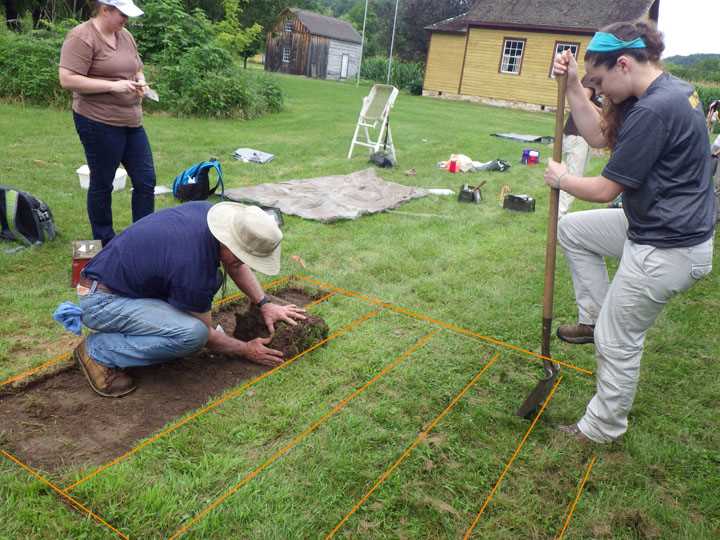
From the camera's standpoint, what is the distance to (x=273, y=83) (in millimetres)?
14609

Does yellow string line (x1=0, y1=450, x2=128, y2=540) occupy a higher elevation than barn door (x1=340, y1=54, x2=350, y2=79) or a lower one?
lower

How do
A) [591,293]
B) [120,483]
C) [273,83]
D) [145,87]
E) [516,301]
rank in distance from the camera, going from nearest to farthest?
[120,483] → [591,293] → [145,87] → [516,301] → [273,83]

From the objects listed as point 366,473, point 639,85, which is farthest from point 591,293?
point 366,473

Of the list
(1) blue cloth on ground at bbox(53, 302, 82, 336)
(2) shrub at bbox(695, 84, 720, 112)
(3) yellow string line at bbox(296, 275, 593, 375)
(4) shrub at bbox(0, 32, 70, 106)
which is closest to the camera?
(1) blue cloth on ground at bbox(53, 302, 82, 336)

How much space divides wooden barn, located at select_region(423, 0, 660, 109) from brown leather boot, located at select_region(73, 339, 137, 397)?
77.2ft

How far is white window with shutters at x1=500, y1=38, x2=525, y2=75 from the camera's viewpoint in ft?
81.4

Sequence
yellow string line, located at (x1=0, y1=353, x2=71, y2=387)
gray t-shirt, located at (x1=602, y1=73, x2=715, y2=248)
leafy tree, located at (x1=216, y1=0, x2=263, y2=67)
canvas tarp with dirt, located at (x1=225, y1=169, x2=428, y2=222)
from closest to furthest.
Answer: gray t-shirt, located at (x1=602, y1=73, x2=715, y2=248), yellow string line, located at (x1=0, y1=353, x2=71, y2=387), canvas tarp with dirt, located at (x1=225, y1=169, x2=428, y2=222), leafy tree, located at (x1=216, y1=0, x2=263, y2=67)

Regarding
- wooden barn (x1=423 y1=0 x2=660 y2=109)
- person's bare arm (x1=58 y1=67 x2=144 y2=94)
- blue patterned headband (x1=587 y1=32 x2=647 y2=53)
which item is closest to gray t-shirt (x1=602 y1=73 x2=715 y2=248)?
blue patterned headband (x1=587 y1=32 x2=647 y2=53)

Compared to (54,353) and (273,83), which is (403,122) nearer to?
(273,83)

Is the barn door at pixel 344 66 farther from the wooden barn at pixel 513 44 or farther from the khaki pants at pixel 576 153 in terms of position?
the khaki pants at pixel 576 153

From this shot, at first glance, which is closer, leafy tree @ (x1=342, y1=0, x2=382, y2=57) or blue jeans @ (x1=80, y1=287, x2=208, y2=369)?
blue jeans @ (x1=80, y1=287, x2=208, y2=369)

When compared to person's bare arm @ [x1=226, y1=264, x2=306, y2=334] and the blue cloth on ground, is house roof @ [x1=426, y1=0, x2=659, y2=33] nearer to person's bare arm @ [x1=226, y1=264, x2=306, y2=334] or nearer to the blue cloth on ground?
person's bare arm @ [x1=226, y1=264, x2=306, y2=334]

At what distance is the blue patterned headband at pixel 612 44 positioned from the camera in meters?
2.29

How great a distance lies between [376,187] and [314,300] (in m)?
3.63
